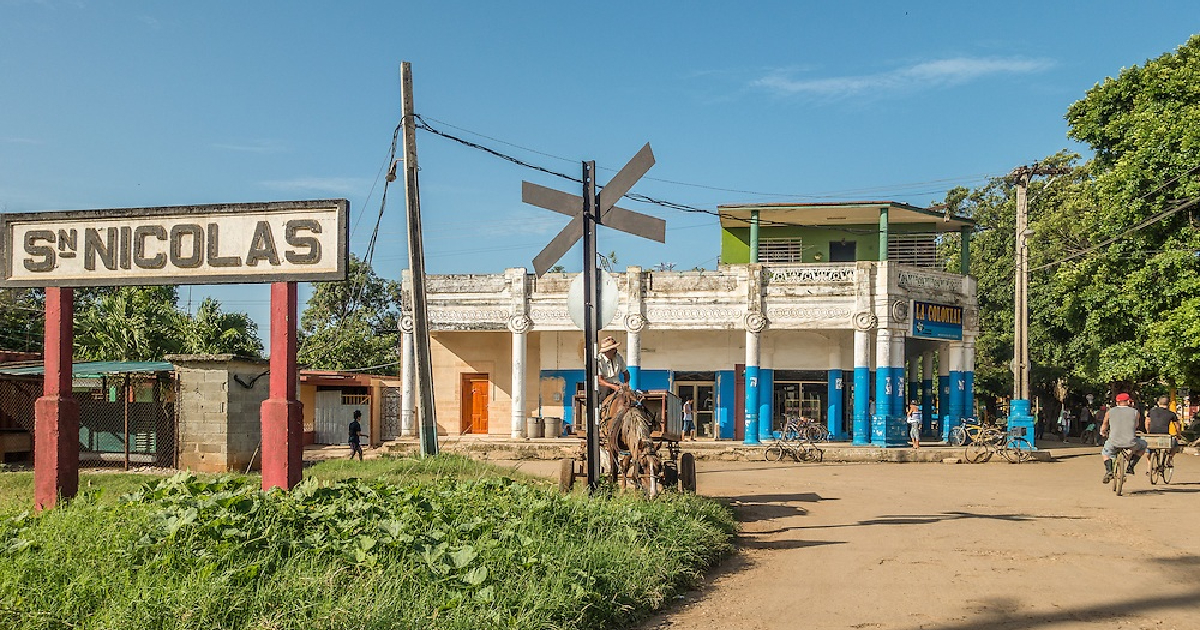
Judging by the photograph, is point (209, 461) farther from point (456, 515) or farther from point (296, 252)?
point (456, 515)

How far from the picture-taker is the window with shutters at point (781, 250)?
113 ft

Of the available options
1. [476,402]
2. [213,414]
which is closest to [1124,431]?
[213,414]

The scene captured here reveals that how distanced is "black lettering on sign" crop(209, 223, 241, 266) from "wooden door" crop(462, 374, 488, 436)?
2488 centimetres

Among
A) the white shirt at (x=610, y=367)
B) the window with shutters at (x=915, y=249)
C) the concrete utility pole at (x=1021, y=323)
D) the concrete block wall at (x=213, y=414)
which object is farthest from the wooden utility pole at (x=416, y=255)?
the window with shutters at (x=915, y=249)

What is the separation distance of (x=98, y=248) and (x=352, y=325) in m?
36.8

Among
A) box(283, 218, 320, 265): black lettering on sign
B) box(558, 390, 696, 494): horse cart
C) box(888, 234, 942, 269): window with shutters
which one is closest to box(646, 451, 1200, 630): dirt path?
box(558, 390, 696, 494): horse cart

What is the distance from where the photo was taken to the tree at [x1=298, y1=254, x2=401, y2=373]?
42.8 meters

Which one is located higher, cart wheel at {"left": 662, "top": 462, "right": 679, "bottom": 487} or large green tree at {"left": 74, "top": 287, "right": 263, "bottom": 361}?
large green tree at {"left": 74, "top": 287, "right": 263, "bottom": 361}

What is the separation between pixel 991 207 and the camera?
4916cm

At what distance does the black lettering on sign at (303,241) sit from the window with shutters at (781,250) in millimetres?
26527

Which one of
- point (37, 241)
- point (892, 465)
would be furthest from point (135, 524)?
point (892, 465)

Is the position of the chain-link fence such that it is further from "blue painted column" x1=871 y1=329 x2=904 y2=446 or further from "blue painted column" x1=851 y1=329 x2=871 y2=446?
"blue painted column" x1=871 y1=329 x2=904 y2=446

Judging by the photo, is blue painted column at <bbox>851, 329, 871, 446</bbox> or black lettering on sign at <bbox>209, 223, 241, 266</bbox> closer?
black lettering on sign at <bbox>209, 223, 241, 266</bbox>

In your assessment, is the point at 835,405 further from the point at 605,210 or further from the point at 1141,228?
the point at 605,210
